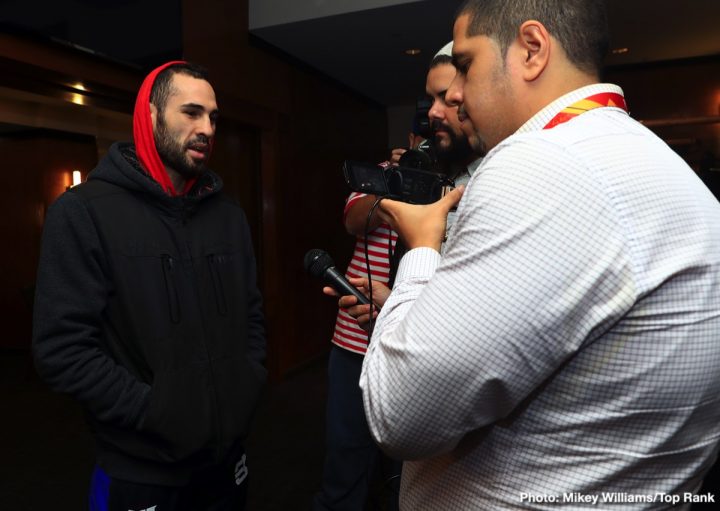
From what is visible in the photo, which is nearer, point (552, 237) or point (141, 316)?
point (552, 237)

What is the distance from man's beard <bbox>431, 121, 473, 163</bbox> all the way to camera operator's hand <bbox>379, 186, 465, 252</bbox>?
0.60 metres

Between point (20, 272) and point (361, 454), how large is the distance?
5546mm

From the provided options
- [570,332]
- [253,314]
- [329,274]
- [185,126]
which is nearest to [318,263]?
[329,274]

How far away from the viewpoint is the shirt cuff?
71 centimetres

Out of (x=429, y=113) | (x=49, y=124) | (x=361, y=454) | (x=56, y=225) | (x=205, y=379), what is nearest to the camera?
(x=56, y=225)

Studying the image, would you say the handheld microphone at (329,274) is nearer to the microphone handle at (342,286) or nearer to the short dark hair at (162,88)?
the microphone handle at (342,286)

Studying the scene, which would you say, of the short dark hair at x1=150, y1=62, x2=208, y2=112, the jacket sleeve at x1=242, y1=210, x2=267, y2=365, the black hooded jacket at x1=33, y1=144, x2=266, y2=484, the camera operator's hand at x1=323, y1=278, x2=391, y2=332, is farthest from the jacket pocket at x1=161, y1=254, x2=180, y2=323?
the short dark hair at x1=150, y1=62, x2=208, y2=112

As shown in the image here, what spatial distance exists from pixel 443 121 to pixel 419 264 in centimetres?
82

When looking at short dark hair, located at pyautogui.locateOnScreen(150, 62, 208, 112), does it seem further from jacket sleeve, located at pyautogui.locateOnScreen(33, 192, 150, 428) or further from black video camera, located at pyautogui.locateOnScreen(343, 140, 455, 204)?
black video camera, located at pyautogui.locateOnScreen(343, 140, 455, 204)

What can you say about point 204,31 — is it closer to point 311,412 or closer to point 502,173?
point 311,412

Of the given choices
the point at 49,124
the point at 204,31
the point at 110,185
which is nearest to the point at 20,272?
the point at 49,124

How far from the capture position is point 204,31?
3.42 m

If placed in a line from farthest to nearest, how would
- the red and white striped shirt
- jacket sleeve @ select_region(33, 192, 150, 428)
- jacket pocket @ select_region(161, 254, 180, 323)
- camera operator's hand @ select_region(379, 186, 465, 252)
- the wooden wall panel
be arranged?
the wooden wall panel < the red and white striped shirt < jacket pocket @ select_region(161, 254, 180, 323) < jacket sleeve @ select_region(33, 192, 150, 428) < camera operator's hand @ select_region(379, 186, 465, 252)

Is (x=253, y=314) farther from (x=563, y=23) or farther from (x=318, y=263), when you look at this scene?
(x=563, y=23)
